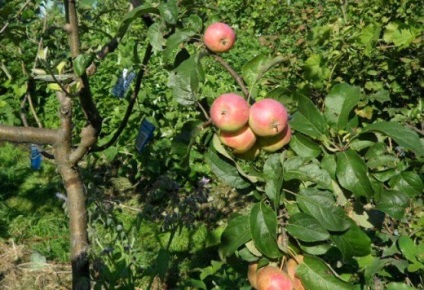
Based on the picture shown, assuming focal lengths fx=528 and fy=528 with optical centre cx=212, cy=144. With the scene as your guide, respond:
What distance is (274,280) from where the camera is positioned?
972 millimetres

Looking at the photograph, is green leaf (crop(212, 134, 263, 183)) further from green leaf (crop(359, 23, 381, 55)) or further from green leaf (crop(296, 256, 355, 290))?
green leaf (crop(359, 23, 381, 55))

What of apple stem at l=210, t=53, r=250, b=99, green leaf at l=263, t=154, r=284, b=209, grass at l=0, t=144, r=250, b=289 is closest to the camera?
green leaf at l=263, t=154, r=284, b=209

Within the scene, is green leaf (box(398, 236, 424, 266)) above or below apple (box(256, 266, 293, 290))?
below

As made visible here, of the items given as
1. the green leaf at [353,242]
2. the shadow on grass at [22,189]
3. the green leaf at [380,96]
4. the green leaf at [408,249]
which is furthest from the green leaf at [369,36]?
the shadow on grass at [22,189]

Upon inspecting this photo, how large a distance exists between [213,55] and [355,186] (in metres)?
0.38

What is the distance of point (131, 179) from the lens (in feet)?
12.6

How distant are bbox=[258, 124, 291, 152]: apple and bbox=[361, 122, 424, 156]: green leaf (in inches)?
5.9

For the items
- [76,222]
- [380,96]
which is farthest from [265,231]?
[380,96]

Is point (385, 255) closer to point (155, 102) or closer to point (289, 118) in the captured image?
point (289, 118)

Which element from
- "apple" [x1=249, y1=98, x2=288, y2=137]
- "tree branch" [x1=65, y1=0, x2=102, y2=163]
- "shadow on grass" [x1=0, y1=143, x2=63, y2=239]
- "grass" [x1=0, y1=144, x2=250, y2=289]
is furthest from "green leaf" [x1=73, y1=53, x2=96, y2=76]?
"shadow on grass" [x1=0, y1=143, x2=63, y2=239]

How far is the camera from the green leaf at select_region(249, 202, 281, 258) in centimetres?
94

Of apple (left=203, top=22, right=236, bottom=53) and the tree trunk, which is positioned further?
the tree trunk

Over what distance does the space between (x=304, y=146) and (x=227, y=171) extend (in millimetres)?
157

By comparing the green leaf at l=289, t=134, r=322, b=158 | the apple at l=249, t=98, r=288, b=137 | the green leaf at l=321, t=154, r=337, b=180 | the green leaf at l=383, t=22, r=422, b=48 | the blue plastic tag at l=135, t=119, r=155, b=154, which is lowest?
the green leaf at l=383, t=22, r=422, b=48
